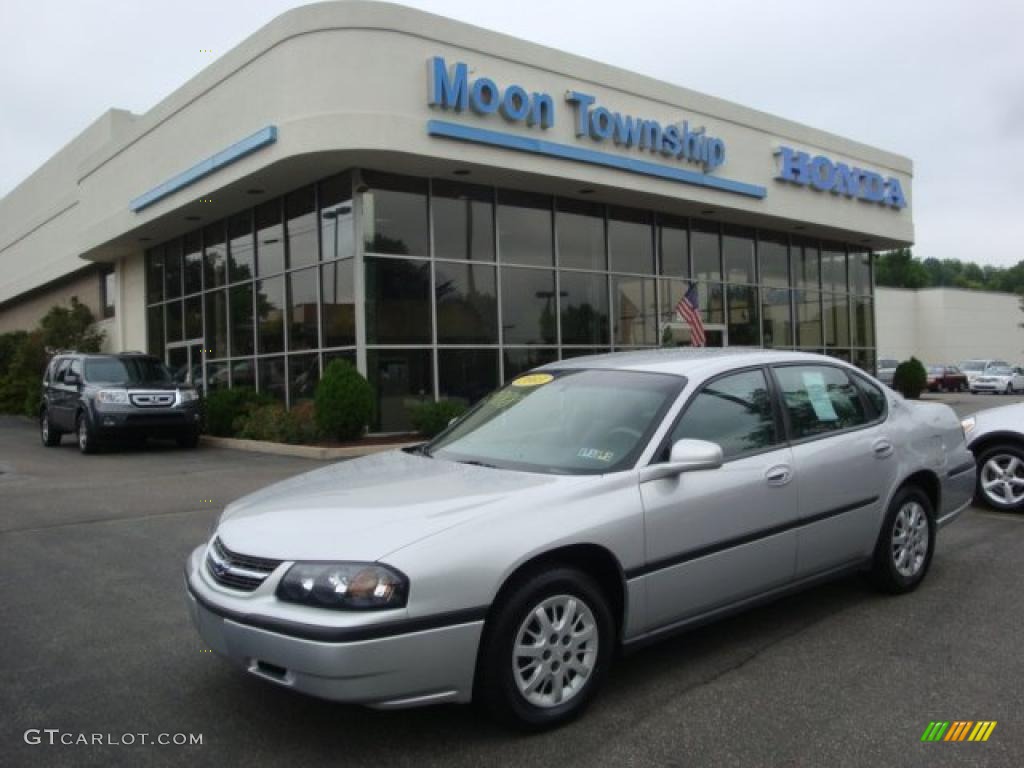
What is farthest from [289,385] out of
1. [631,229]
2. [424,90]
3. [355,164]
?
[631,229]

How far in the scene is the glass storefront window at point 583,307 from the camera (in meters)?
17.9

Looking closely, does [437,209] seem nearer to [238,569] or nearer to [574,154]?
[574,154]

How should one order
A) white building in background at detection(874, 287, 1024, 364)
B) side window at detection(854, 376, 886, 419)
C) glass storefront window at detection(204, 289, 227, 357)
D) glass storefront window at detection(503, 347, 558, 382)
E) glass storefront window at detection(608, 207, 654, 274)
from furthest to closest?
white building in background at detection(874, 287, 1024, 364) < glass storefront window at detection(204, 289, 227, 357) < glass storefront window at detection(608, 207, 654, 274) < glass storefront window at detection(503, 347, 558, 382) < side window at detection(854, 376, 886, 419)

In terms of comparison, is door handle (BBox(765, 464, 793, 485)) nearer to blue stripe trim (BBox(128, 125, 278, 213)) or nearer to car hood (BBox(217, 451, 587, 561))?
car hood (BBox(217, 451, 587, 561))

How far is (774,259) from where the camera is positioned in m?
23.1

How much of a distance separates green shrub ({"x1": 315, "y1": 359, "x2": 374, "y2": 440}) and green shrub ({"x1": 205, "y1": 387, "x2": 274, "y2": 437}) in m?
3.05

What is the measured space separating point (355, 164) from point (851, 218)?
47.4 ft

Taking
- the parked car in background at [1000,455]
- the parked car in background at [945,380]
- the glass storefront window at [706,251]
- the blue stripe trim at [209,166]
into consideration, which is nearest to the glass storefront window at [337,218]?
the blue stripe trim at [209,166]

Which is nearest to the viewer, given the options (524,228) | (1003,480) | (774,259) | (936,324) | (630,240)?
(1003,480)

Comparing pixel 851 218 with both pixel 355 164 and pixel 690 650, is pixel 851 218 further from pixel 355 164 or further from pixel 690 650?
pixel 690 650

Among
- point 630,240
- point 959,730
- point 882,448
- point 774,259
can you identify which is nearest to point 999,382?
point 774,259

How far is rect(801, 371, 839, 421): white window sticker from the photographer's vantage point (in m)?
4.93

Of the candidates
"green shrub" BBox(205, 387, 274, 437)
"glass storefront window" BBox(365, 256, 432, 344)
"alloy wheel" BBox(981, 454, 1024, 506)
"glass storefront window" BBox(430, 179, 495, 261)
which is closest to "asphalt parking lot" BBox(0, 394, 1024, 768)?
"alloy wheel" BBox(981, 454, 1024, 506)

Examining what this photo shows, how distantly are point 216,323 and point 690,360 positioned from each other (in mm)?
16932
